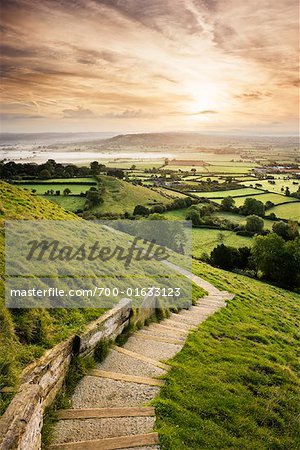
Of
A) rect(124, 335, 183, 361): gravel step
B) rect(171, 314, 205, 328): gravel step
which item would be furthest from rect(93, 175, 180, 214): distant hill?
rect(124, 335, 183, 361): gravel step

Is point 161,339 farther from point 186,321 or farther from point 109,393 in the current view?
point 109,393

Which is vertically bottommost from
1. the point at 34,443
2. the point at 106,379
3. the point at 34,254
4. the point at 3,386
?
the point at 106,379

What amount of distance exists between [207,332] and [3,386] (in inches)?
400

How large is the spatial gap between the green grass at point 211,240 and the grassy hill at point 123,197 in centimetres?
2314

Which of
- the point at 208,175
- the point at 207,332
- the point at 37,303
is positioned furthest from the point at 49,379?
the point at 208,175

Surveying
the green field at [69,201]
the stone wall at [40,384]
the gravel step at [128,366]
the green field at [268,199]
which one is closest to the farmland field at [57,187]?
the green field at [69,201]

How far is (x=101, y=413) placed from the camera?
7.56 m

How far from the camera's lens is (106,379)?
9.08m

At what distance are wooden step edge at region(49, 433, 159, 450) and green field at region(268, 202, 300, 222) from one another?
87748mm

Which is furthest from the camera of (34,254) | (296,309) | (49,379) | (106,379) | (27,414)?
(296,309)

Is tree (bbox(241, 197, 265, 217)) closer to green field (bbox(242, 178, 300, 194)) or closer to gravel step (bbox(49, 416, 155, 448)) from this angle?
green field (bbox(242, 178, 300, 194))

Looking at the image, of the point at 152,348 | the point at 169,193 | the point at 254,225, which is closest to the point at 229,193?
the point at 169,193

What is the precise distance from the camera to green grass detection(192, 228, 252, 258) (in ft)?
215

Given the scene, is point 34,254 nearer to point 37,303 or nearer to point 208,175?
point 37,303
